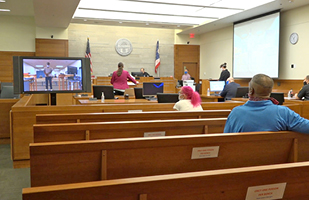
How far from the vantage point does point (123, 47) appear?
14.9 m

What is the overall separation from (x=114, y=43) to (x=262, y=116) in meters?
13.3

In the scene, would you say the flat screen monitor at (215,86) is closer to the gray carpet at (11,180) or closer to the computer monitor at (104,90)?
the computer monitor at (104,90)

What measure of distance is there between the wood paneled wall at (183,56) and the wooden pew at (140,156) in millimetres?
13964

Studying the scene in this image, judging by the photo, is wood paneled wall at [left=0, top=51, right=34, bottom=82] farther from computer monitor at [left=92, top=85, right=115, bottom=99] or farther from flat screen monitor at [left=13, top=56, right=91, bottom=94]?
flat screen monitor at [left=13, top=56, right=91, bottom=94]

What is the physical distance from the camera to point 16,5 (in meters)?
11.2

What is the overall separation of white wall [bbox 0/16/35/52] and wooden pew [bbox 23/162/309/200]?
13.7 m

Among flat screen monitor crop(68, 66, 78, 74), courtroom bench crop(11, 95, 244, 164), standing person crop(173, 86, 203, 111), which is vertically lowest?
courtroom bench crop(11, 95, 244, 164)

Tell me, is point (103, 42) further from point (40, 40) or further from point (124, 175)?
point (124, 175)

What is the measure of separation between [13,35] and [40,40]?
126 cm

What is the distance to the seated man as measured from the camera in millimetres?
2027

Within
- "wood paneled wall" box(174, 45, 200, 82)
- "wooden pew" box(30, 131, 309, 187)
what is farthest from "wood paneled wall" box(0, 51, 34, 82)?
"wooden pew" box(30, 131, 309, 187)

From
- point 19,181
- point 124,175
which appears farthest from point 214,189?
point 19,181

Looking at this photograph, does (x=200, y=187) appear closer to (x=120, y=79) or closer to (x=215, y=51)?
(x=120, y=79)

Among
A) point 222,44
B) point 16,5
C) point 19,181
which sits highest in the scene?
point 16,5
